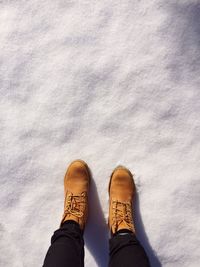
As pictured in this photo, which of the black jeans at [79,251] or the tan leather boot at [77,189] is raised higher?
the tan leather boot at [77,189]

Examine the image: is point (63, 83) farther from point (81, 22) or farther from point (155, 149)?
point (155, 149)

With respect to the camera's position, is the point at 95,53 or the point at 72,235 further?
the point at 95,53

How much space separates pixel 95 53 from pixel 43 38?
0.30 meters

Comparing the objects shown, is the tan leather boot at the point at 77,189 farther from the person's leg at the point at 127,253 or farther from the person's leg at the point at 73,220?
the person's leg at the point at 127,253

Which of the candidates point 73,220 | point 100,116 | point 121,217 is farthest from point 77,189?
point 100,116

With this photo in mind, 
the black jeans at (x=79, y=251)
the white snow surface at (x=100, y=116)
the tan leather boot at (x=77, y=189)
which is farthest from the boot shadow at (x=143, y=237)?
the tan leather boot at (x=77, y=189)

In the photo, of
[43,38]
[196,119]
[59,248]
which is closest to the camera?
[59,248]

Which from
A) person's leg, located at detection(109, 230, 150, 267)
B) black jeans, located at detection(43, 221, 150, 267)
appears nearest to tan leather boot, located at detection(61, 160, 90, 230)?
black jeans, located at detection(43, 221, 150, 267)

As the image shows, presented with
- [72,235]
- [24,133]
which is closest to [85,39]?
[24,133]

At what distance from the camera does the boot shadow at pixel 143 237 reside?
1535mm

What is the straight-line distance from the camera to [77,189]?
1.56 meters

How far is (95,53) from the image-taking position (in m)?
1.58

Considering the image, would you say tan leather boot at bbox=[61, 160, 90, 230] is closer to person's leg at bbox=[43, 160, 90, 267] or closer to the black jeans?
person's leg at bbox=[43, 160, 90, 267]

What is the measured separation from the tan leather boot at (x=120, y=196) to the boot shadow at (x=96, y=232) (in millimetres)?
73
